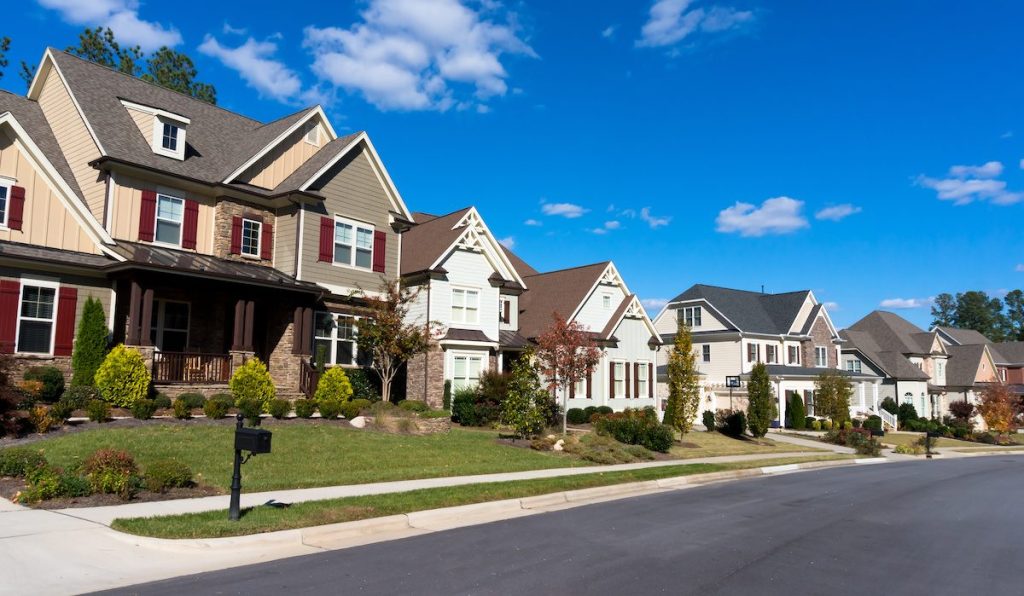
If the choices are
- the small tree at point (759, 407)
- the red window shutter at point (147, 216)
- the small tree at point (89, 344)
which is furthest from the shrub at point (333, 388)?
the small tree at point (759, 407)

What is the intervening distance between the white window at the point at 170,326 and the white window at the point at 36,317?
317cm

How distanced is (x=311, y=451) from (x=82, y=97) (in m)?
16.3

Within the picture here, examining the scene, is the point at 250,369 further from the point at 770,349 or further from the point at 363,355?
the point at 770,349

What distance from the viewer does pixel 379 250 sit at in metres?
28.6

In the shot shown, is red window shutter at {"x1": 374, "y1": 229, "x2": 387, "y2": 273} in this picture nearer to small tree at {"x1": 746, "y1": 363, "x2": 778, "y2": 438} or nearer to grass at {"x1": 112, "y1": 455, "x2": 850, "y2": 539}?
grass at {"x1": 112, "y1": 455, "x2": 850, "y2": 539}

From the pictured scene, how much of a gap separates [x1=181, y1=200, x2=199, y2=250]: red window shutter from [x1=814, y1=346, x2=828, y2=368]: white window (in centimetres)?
4228

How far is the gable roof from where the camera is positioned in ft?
159

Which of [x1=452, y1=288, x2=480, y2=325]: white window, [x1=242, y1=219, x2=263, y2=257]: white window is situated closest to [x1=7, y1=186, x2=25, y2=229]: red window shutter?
[x1=242, y1=219, x2=263, y2=257]: white window

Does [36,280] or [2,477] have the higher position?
[36,280]

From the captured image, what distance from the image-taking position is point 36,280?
20000 millimetres

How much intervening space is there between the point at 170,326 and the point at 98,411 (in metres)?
7.43

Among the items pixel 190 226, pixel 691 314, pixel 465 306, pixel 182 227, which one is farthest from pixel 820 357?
pixel 182 227

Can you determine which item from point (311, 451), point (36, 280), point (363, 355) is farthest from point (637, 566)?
point (363, 355)

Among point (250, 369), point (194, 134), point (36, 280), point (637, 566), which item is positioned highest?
point (194, 134)
